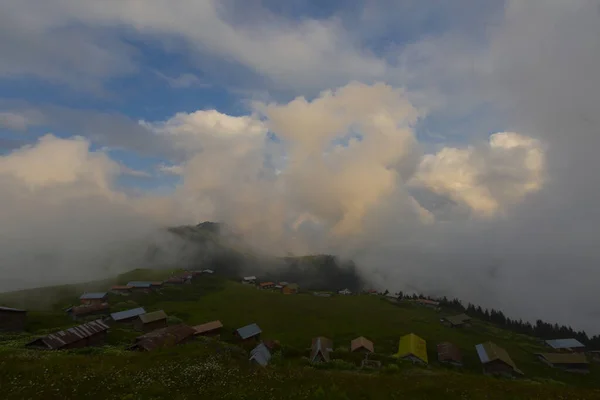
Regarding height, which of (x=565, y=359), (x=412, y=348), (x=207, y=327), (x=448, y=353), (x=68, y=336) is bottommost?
(x=565, y=359)

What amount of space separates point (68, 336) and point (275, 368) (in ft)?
130

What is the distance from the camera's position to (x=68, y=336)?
53031mm

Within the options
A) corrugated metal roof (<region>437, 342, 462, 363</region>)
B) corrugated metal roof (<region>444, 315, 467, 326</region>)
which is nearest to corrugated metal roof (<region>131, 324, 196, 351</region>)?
corrugated metal roof (<region>437, 342, 462, 363</region>)

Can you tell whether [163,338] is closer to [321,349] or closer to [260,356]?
[260,356]

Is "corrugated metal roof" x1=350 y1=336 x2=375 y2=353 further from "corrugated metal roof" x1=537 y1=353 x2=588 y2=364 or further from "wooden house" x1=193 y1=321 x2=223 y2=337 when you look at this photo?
"corrugated metal roof" x1=537 y1=353 x2=588 y2=364

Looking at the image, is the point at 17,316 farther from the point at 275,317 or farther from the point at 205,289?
the point at 205,289

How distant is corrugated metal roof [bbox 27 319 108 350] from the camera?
4894 centimetres

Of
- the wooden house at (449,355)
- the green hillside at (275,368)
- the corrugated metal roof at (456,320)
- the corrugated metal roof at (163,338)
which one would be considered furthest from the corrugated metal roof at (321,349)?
the corrugated metal roof at (456,320)

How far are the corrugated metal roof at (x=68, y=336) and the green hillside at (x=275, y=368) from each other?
3.42m

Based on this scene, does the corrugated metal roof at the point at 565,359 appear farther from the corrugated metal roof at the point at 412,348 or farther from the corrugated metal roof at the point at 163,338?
the corrugated metal roof at the point at 163,338

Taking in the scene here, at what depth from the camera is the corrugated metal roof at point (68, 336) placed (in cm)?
4894

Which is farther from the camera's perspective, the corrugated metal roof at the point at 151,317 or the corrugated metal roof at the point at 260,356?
the corrugated metal roof at the point at 151,317

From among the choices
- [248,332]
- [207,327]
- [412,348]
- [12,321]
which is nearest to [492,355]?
[412,348]

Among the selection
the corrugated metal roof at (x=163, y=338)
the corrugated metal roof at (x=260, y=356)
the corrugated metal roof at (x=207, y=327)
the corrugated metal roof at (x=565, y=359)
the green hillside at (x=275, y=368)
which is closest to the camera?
the green hillside at (x=275, y=368)
